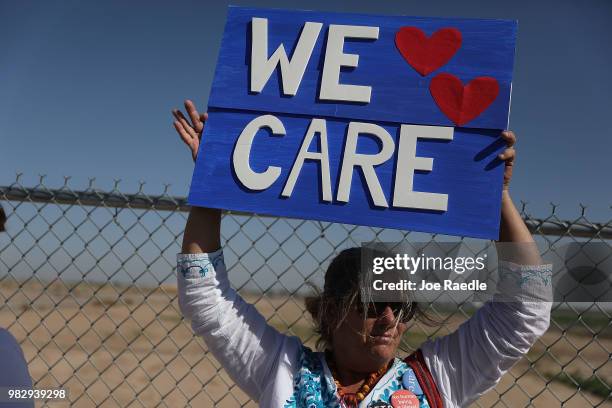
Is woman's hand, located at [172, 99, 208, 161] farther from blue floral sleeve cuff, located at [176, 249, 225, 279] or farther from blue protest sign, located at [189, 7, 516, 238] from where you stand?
blue floral sleeve cuff, located at [176, 249, 225, 279]

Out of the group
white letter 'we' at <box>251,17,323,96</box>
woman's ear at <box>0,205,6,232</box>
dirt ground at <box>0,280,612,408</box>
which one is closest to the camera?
white letter 'we' at <box>251,17,323,96</box>

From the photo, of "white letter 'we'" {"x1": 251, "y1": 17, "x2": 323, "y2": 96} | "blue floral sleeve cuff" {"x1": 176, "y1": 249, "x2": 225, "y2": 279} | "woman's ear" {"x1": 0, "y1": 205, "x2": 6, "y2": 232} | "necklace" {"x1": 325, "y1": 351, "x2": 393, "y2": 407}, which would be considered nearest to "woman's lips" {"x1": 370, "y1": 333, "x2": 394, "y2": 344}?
"necklace" {"x1": 325, "y1": 351, "x2": 393, "y2": 407}

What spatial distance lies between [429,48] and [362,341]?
928 millimetres

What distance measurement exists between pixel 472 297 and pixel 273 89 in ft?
3.23

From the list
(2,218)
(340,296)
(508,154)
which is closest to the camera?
(508,154)

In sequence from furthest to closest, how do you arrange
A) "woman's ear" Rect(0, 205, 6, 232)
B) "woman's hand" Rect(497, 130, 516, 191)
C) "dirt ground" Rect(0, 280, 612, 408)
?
"dirt ground" Rect(0, 280, 612, 408)
"woman's ear" Rect(0, 205, 6, 232)
"woman's hand" Rect(497, 130, 516, 191)

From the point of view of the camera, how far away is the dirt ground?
3.89 m

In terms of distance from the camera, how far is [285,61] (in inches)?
79.0

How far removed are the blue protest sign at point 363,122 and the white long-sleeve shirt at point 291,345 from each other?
0.21 m

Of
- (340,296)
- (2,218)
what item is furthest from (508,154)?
(2,218)

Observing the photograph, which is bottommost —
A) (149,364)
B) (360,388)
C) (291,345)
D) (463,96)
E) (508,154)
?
(149,364)

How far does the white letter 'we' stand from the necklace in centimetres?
90

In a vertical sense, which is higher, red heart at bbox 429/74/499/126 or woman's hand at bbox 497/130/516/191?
red heart at bbox 429/74/499/126

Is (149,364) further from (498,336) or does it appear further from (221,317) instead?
(498,336)
